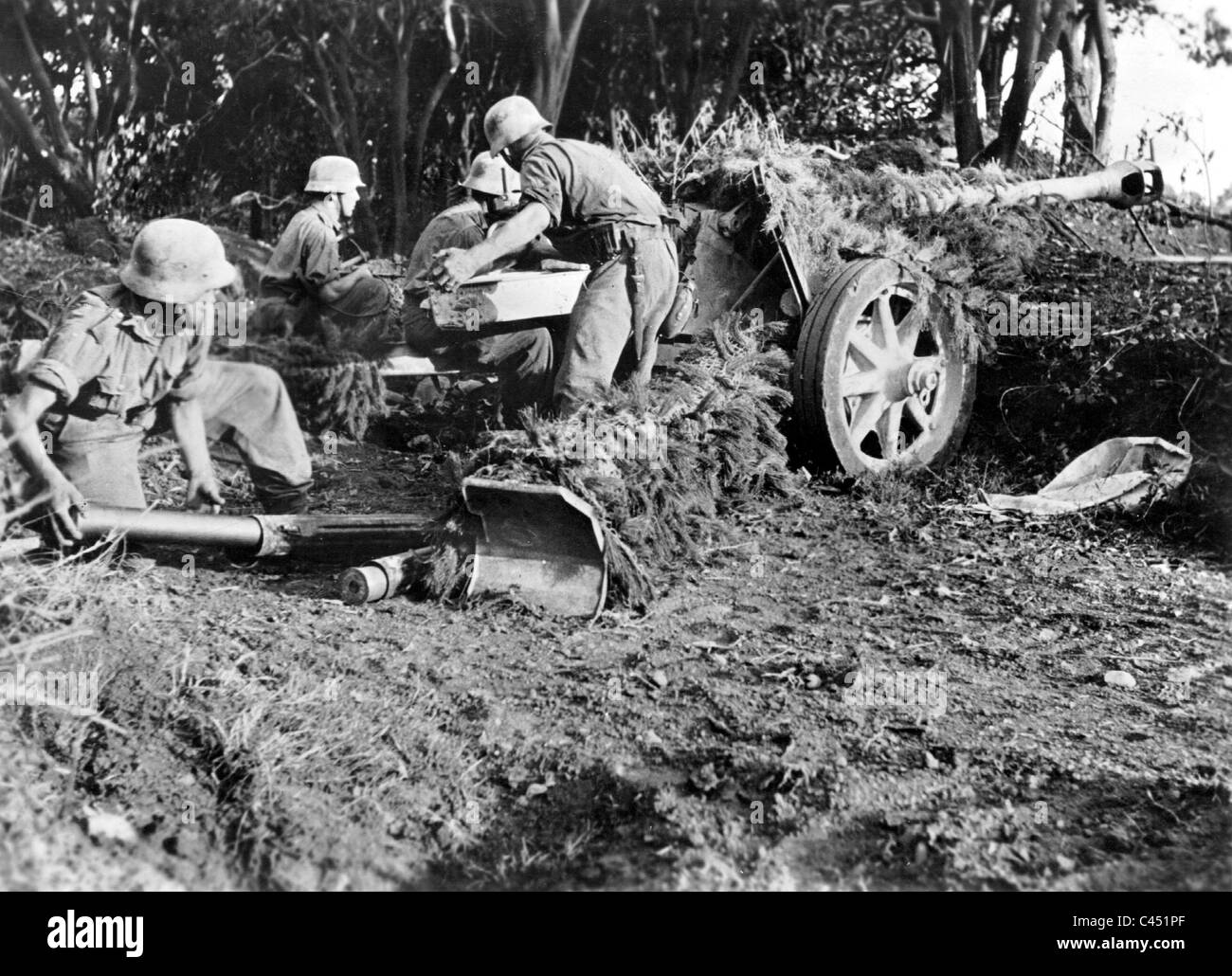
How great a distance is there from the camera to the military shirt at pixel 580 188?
470 cm

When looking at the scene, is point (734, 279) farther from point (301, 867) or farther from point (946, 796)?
point (301, 867)

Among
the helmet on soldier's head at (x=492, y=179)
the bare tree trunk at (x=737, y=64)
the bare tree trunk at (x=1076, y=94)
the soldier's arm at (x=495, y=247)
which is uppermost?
the bare tree trunk at (x=737, y=64)

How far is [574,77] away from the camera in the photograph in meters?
7.32

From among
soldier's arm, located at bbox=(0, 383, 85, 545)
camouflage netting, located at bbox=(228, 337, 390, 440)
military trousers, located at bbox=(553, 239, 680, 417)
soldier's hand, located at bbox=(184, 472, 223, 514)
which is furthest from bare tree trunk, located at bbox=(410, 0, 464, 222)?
soldier's arm, located at bbox=(0, 383, 85, 545)

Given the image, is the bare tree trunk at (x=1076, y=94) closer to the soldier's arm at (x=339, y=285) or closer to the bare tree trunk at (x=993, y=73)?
the bare tree trunk at (x=993, y=73)

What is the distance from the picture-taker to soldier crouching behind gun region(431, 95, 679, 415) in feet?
15.5

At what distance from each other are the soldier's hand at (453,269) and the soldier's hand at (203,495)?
1.16 metres

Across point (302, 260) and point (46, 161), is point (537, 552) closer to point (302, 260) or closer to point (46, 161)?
point (302, 260)

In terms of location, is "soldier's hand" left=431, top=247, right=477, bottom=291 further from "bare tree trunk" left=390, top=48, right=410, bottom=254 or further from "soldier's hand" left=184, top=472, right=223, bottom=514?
"bare tree trunk" left=390, top=48, right=410, bottom=254

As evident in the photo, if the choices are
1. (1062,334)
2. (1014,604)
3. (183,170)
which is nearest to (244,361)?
(183,170)

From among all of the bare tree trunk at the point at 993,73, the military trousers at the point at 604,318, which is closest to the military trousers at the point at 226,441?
the military trousers at the point at 604,318

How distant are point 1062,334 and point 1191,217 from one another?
1179 mm

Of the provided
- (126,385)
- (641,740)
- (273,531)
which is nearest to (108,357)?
(126,385)

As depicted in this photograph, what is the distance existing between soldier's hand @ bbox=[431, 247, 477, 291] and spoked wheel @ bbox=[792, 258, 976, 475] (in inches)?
59.0
